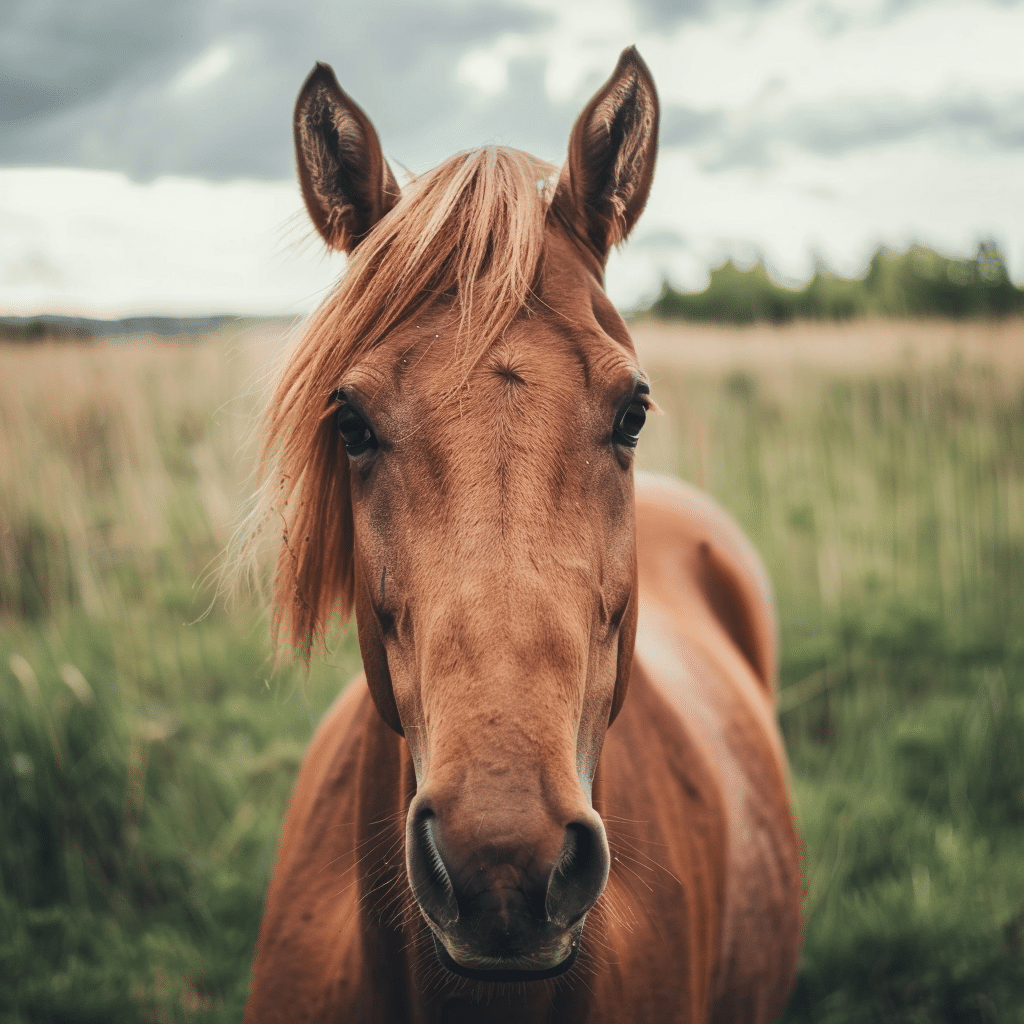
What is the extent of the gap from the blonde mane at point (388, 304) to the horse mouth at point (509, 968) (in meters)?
0.83

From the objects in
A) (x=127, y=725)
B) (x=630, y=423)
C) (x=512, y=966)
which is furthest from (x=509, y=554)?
(x=127, y=725)

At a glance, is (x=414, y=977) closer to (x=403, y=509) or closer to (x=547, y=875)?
(x=547, y=875)

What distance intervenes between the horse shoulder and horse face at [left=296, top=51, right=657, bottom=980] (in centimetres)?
29

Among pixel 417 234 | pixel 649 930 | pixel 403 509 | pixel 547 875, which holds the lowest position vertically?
pixel 649 930

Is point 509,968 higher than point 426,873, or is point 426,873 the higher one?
point 426,873

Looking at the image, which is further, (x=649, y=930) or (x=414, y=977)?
(x=649, y=930)

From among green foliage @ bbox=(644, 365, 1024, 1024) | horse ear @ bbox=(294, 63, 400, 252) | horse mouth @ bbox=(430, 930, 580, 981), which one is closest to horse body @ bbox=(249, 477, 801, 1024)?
horse mouth @ bbox=(430, 930, 580, 981)

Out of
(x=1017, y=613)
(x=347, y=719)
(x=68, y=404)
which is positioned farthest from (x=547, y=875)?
(x=68, y=404)

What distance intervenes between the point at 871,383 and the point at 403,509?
816 cm

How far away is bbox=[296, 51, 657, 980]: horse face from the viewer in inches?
39.2

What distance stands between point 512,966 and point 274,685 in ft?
12.8

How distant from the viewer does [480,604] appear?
44.0 inches

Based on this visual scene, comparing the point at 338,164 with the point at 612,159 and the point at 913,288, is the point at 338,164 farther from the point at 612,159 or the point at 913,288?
the point at 913,288

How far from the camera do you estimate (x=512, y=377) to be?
130 cm
